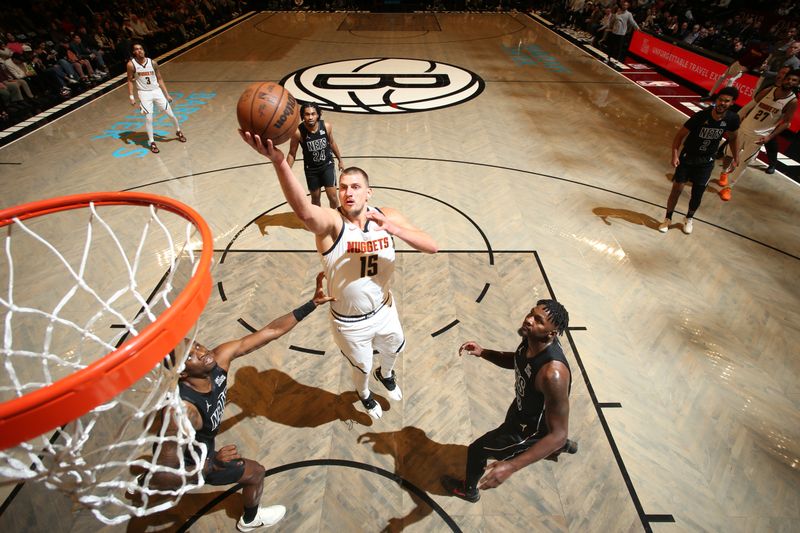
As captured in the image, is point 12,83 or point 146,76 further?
point 12,83

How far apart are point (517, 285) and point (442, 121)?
5751mm

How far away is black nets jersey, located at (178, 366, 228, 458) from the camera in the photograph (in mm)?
2344

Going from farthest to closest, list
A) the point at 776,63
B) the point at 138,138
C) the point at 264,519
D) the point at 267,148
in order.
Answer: the point at 138,138 → the point at 776,63 → the point at 264,519 → the point at 267,148

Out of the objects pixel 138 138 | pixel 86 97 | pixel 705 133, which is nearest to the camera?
pixel 705 133

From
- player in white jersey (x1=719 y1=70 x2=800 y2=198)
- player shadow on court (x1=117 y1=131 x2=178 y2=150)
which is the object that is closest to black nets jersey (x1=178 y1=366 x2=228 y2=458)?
player in white jersey (x1=719 y1=70 x2=800 y2=198)

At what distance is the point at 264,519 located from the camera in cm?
284

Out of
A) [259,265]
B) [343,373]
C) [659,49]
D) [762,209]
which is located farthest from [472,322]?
[659,49]

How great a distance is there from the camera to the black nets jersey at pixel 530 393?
2.33 m

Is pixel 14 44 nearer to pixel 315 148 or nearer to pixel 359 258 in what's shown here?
pixel 315 148

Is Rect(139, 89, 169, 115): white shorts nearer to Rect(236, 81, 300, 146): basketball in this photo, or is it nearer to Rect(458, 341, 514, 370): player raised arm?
Rect(236, 81, 300, 146): basketball

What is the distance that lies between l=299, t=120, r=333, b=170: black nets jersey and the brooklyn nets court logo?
5.12 meters

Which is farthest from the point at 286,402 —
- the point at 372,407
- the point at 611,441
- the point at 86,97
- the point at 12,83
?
the point at 12,83

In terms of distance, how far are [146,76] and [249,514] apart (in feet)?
25.5

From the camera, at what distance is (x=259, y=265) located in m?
5.18
